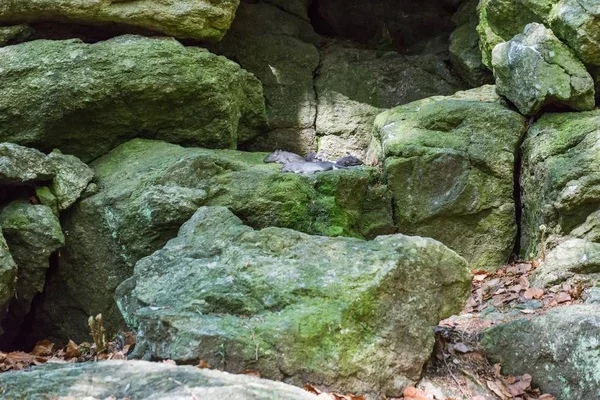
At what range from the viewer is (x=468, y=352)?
4.89m

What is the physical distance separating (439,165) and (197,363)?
160 inches

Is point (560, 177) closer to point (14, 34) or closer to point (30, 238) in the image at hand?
Answer: point (30, 238)

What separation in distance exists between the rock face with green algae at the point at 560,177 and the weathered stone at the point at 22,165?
15.7 ft

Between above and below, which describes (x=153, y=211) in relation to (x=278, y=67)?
below

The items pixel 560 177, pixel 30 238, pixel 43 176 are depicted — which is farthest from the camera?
pixel 560 177

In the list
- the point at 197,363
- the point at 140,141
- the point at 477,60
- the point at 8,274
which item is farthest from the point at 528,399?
the point at 477,60

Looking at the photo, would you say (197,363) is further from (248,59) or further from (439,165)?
(248,59)

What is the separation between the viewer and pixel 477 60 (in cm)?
923

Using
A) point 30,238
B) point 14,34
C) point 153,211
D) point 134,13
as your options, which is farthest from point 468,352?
point 14,34

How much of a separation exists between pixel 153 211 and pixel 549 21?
15.8 ft

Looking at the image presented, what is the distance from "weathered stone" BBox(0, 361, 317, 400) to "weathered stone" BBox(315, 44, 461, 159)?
5.94 meters

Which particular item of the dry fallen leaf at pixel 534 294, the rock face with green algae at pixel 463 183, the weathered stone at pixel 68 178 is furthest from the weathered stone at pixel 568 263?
the weathered stone at pixel 68 178

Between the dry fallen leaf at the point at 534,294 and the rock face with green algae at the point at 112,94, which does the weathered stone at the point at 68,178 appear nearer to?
the rock face with green algae at the point at 112,94


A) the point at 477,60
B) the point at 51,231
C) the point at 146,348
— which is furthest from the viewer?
the point at 477,60
